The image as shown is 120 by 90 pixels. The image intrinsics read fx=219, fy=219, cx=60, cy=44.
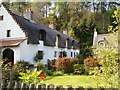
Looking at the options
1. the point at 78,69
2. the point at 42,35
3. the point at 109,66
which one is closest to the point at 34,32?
the point at 42,35

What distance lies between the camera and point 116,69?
185 centimetres

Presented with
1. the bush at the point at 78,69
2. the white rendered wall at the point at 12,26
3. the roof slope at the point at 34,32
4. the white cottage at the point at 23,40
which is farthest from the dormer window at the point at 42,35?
the bush at the point at 78,69

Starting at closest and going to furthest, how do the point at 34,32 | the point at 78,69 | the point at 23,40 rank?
the point at 78,69
the point at 23,40
the point at 34,32

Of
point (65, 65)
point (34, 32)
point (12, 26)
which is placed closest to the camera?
point (65, 65)

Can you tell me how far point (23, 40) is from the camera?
754 cm

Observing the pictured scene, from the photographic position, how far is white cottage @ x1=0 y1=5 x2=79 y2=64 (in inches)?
295

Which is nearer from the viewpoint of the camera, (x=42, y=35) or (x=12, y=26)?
(x=12, y=26)

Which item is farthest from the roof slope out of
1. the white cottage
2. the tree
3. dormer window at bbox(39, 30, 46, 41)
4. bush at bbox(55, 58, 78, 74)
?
the tree

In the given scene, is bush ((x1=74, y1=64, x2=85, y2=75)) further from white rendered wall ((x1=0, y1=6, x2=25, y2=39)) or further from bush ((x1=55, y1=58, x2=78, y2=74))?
white rendered wall ((x1=0, y1=6, x2=25, y2=39))

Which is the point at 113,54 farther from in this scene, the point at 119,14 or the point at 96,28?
the point at 96,28

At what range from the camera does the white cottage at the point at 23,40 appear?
7492 millimetres

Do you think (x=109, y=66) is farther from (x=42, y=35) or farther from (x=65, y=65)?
(x=42, y=35)

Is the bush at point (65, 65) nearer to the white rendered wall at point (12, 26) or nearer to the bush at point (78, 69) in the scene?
the bush at point (78, 69)

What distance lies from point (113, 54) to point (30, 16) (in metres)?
7.83
